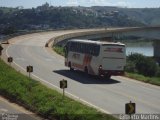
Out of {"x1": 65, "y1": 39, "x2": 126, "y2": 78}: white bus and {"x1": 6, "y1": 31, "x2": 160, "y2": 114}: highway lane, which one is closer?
{"x1": 6, "y1": 31, "x2": 160, "y2": 114}: highway lane

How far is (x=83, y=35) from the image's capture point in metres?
98.3

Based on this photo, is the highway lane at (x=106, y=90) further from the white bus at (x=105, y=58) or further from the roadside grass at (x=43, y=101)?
the roadside grass at (x=43, y=101)

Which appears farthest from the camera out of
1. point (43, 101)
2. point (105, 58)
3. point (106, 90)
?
point (105, 58)

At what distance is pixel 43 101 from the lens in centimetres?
2217

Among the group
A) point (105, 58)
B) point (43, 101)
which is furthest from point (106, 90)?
point (43, 101)

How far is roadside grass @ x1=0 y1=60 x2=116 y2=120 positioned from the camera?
61.9 ft

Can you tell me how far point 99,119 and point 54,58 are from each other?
117 feet

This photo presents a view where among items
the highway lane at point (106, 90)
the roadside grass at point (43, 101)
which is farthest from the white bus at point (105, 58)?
the roadside grass at point (43, 101)

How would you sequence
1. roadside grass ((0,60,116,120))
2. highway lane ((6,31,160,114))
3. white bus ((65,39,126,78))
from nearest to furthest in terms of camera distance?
roadside grass ((0,60,116,120)), highway lane ((6,31,160,114)), white bus ((65,39,126,78))

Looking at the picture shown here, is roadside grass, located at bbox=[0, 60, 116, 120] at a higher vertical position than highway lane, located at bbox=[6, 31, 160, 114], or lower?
higher

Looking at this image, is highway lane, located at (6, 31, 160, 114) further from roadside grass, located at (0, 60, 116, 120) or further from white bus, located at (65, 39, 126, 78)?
roadside grass, located at (0, 60, 116, 120)

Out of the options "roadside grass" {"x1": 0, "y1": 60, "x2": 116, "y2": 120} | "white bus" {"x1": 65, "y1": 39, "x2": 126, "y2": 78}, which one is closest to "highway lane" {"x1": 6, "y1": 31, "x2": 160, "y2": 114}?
"white bus" {"x1": 65, "y1": 39, "x2": 126, "y2": 78}

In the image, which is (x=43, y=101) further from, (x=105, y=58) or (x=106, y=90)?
(x=105, y=58)

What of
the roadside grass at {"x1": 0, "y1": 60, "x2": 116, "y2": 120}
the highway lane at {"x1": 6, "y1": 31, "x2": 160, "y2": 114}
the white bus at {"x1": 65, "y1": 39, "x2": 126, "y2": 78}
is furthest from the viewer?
the white bus at {"x1": 65, "y1": 39, "x2": 126, "y2": 78}
